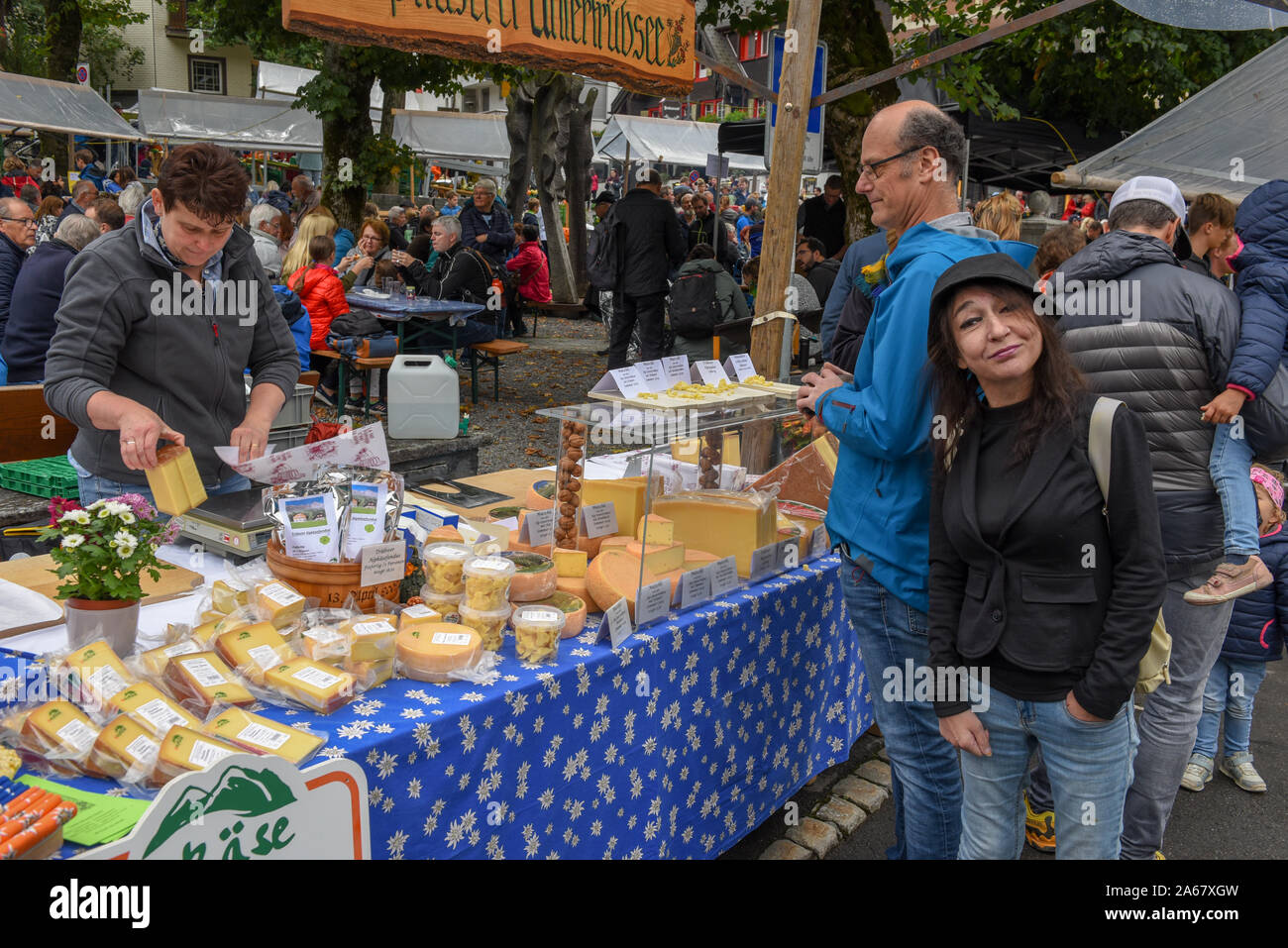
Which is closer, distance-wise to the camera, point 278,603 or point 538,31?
point 278,603

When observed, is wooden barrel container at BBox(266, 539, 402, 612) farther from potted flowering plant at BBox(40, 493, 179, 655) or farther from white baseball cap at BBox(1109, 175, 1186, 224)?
white baseball cap at BBox(1109, 175, 1186, 224)

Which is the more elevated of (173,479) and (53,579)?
(173,479)

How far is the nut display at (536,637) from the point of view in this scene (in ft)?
8.08

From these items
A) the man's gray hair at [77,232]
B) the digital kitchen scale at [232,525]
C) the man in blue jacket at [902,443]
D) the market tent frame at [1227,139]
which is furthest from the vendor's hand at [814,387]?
the market tent frame at [1227,139]

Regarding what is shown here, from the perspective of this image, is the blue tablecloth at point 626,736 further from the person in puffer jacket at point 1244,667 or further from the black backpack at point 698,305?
the black backpack at point 698,305

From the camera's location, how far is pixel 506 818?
2357 mm

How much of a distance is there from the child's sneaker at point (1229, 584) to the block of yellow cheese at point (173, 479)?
284 cm

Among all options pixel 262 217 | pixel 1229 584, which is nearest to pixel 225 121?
pixel 262 217

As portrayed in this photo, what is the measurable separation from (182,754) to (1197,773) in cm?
391

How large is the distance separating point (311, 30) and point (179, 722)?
101 inches

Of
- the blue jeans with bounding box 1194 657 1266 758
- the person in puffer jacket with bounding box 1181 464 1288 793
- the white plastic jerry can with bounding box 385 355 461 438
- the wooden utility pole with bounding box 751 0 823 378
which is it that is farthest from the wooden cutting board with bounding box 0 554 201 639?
the blue jeans with bounding box 1194 657 1266 758

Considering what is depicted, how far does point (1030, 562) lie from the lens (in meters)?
2.13

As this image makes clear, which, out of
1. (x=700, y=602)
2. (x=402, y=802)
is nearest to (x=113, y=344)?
(x=402, y=802)

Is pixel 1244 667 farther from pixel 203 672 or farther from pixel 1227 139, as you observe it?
pixel 1227 139
